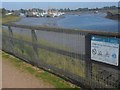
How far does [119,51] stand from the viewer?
5.72 metres

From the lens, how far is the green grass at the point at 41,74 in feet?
23.8

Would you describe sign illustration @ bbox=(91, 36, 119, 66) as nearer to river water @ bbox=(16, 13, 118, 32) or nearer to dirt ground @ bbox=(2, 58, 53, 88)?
dirt ground @ bbox=(2, 58, 53, 88)

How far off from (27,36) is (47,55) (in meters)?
1.57

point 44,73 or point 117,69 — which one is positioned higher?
point 117,69

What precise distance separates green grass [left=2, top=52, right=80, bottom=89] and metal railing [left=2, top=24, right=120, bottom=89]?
160 mm

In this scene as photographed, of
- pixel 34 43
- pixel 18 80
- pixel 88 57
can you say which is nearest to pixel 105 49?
pixel 88 57

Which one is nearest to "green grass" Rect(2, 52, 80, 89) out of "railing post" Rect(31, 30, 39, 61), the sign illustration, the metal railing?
the metal railing

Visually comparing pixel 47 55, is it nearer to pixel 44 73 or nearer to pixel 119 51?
pixel 44 73

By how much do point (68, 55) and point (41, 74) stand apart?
4.11 ft

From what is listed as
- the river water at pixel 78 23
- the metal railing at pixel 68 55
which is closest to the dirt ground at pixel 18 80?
the metal railing at pixel 68 55

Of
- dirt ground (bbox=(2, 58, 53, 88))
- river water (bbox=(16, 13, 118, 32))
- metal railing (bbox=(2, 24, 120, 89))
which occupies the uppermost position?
metal railing (bbox=(2, 24, 120, 89))

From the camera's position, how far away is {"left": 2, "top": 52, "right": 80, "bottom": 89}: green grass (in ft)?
23.8

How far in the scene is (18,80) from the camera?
7.79 meters

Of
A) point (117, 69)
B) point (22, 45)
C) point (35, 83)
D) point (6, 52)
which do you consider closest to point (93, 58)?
point (117, 69)
